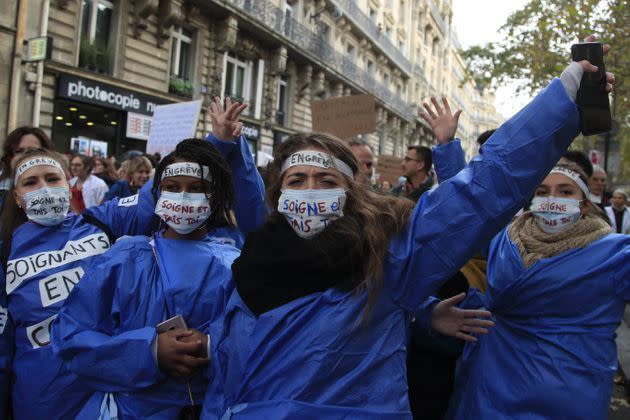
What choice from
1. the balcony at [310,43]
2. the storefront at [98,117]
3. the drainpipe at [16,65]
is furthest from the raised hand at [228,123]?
the balcony at [310,43]

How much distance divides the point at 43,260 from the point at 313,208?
1427 millimetres

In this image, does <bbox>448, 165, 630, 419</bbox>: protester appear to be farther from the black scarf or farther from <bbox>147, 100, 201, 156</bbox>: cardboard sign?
<bbox>147, 100, 201, 156</bbox>: cardboard sign

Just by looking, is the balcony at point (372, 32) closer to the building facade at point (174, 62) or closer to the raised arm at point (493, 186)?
the building facade at point (174, 62)

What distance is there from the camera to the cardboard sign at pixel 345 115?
6152 millimetres

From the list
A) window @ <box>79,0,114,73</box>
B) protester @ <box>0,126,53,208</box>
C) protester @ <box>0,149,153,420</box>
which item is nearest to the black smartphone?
protester @ <box>0,149,153,420</box>

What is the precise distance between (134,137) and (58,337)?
506 inches

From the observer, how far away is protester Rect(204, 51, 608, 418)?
4.62 feet

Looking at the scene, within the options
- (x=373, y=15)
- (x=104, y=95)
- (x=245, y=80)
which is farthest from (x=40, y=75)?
(x=373, y=15)

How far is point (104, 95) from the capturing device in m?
13.1

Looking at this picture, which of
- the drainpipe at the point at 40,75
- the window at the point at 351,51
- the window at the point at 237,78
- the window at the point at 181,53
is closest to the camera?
Answer: the drainpipe at the point at 40,75

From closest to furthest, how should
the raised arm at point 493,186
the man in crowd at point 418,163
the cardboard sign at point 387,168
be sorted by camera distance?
the raised arm at point 493,186 → the man in crowd at point 418,163 → the cardboard sign at point 387,168

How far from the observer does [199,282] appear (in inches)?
80.7

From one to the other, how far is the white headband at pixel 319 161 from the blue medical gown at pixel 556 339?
37.5 inches

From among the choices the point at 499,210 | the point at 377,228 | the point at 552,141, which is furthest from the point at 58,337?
the point at 552,141
